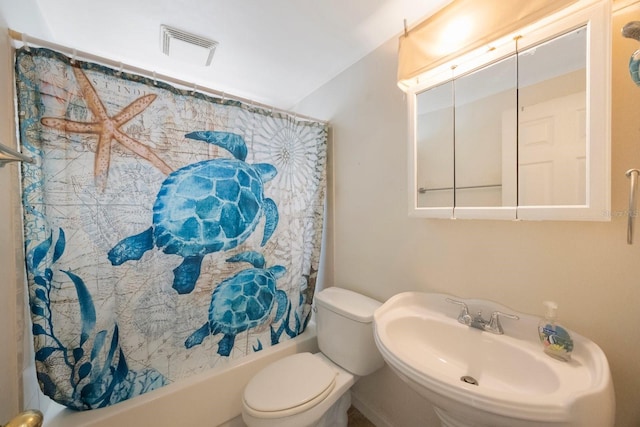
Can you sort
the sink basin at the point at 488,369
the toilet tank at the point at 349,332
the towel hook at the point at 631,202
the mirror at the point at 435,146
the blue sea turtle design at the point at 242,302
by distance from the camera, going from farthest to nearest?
the blue sea turtle design at the point at 242,302
the toilet tank at the point at 349,332
the mirror at the point at 435,146
the towel hook at the point at 631,202
the sink basin at the point at 488,369

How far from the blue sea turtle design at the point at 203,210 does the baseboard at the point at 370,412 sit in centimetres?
119

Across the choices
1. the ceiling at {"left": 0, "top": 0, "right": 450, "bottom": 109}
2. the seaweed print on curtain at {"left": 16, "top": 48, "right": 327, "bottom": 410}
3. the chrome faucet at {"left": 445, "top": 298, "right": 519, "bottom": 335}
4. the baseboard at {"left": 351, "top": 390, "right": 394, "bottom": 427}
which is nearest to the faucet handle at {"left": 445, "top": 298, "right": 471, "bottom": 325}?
the chrome faucet at {"left": 445, "top": 298, "right": 519, "bottom": 335}

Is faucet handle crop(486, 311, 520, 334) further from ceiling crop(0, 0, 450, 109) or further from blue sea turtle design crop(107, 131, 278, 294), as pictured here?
ceiling crop(0, 0, 450, 109)

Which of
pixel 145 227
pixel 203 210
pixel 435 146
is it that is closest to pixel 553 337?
pixel 435 146

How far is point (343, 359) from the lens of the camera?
4.13 feet

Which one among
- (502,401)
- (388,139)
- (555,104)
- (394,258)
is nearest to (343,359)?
(394,258)

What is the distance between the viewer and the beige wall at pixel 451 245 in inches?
27.6

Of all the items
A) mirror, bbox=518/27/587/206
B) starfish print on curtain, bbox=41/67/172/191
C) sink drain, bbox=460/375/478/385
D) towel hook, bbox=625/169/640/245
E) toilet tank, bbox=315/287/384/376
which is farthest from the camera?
toilet tank, bbox=315/287/384/376

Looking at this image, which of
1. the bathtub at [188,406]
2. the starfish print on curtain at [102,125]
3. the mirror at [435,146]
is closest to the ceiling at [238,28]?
the starfish print on curtain at [102,125]

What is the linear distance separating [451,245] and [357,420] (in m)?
1.25

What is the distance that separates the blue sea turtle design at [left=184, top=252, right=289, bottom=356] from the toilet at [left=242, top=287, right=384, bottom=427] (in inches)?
11.2

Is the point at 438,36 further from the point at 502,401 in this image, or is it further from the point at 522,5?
the point at 502,401

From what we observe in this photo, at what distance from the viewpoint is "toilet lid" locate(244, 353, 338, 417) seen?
0.99 meters

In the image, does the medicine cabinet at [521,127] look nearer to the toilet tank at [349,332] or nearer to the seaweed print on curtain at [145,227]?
the toilet tank at [349,332]
